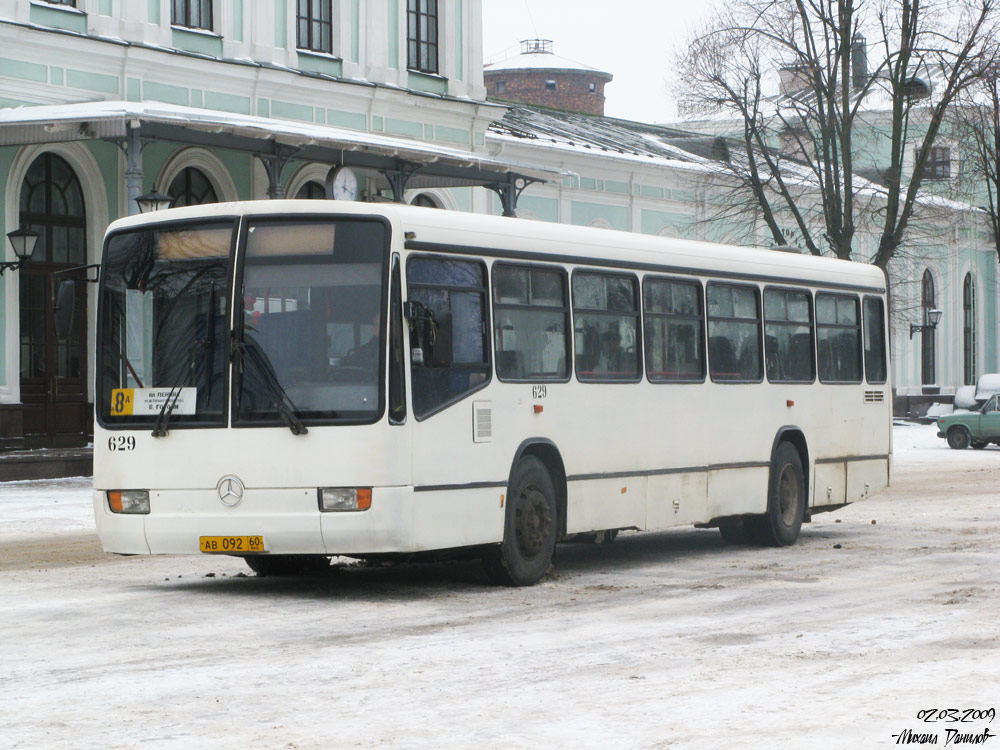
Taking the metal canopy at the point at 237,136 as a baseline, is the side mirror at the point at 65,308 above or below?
below

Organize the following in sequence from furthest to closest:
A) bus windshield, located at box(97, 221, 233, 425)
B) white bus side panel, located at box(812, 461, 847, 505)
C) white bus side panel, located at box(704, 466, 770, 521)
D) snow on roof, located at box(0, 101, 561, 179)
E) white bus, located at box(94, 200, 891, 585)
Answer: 1. snow on roof, located at box(0, 101, 561, 179)
2. white bus side panel, located at box(812, 461, 847, 505)
3. white bus side panel, located at box(704, 466, 770, 521)
4. bus windshield, located at box(97, 221, 233, 425)
5. white bus, located at box(94, 200, 891, 585)

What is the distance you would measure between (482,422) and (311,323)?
→ 57.3 inches

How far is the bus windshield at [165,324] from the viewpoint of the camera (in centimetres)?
1197

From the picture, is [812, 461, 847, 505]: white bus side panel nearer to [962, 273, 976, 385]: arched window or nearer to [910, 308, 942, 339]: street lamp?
[910, 308, 942, 339]: street lamp

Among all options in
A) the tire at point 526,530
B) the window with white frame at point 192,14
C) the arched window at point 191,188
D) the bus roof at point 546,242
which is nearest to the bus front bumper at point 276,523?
the tire at point 526,530

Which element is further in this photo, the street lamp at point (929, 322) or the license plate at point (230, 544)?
the street lamp at point (929, 322)

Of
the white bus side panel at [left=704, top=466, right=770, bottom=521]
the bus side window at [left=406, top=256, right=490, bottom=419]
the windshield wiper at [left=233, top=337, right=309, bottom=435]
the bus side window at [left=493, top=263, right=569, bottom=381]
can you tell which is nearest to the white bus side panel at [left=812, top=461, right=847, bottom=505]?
the white bus side panel at [left=704, top=466, right=770, bottom=521]

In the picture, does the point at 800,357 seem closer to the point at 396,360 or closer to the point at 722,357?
the point at 722,357

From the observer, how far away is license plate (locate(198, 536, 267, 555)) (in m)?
11.7

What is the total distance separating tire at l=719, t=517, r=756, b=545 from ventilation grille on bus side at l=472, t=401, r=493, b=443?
4.53 m

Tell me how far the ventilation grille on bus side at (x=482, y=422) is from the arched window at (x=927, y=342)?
48.3 metres

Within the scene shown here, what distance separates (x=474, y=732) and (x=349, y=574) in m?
6.66

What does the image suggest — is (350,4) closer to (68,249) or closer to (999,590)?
(68,249)

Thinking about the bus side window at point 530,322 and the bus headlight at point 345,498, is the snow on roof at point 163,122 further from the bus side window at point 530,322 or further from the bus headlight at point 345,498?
the bus headlight at point 345,498
